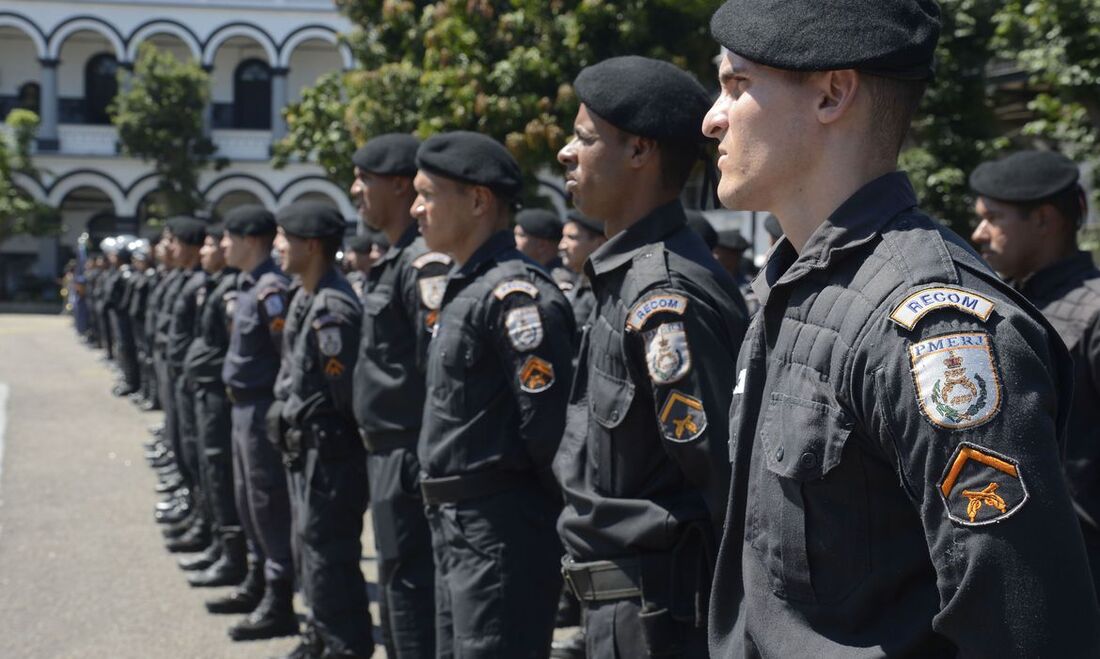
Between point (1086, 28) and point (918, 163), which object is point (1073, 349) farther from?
point (918, 163)

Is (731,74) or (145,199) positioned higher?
(731,74)

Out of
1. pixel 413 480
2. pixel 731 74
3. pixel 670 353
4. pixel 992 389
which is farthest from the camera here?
pixel 413 480

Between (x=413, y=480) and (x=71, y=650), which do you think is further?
(x=71, y=650)

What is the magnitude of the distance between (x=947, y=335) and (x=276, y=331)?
5286 millimetres

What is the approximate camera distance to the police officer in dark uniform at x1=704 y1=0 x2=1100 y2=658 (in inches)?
60.5

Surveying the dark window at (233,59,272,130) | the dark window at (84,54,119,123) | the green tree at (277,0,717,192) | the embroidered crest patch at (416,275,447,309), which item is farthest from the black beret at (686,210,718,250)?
the dark window at (84,54,119,123)

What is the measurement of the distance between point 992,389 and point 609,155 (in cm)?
187

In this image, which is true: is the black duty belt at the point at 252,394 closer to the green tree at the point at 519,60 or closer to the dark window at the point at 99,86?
the green tree at the point at 519,60

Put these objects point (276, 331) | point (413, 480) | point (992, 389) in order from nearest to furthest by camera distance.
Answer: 1. point (992, 389)
2. point (413, 480)
3. point (276, 331)

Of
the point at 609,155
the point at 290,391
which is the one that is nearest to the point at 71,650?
the point at 290,391

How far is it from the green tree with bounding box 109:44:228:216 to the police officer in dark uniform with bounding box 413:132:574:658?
101ft

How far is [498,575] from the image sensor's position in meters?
3.65

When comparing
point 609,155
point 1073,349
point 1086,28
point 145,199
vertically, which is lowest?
point 145,199

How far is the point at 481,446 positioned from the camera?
12.3ft
